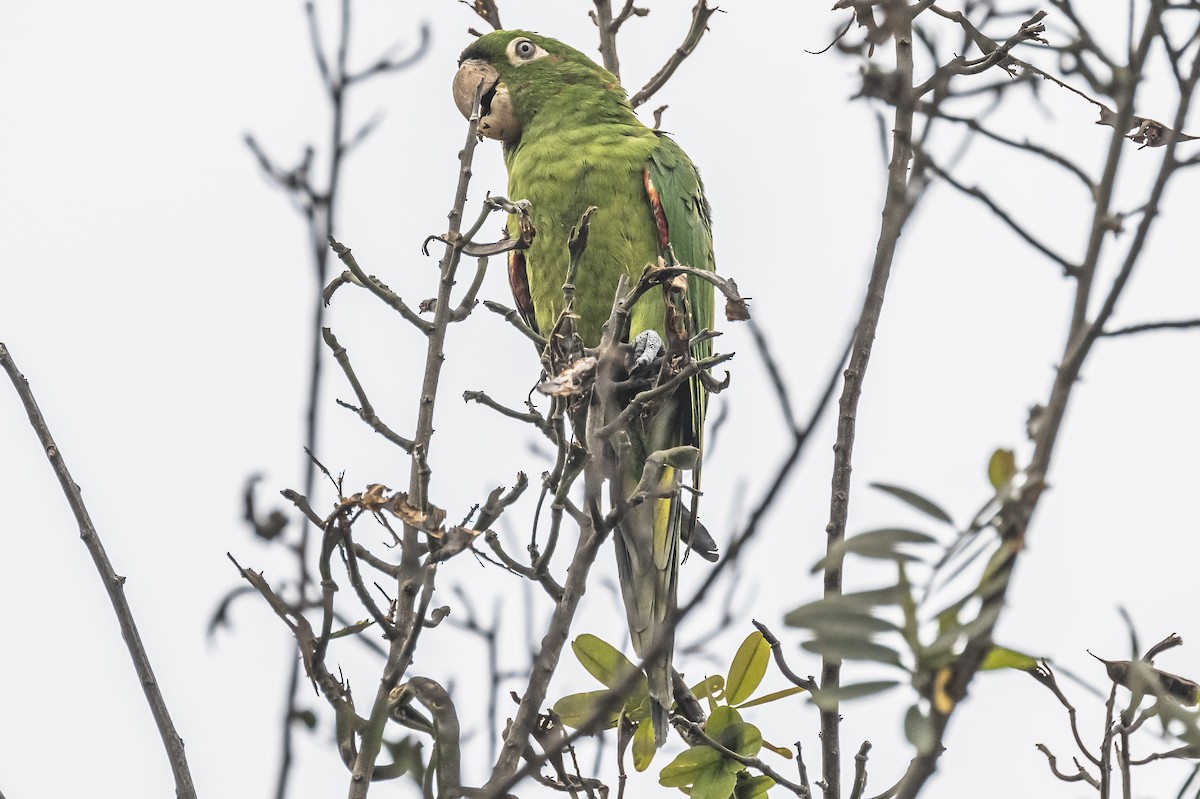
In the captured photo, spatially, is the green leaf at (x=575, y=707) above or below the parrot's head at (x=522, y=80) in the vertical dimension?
below

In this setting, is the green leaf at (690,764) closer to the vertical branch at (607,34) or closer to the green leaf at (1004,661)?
the green leaf at (1004,661)

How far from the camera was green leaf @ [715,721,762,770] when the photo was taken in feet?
9.52

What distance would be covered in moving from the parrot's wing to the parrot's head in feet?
1.37

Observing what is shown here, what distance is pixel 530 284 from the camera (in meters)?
4.48

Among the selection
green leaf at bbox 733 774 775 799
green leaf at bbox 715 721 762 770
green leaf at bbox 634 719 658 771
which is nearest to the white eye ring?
green leaf at bbox 634 719 658 771

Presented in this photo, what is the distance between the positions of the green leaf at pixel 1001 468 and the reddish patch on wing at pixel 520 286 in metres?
3.53

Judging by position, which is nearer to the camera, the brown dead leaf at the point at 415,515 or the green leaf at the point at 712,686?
the brown dead leaf at the point at 415,515

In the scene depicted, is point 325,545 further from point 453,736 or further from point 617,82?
point 617,82

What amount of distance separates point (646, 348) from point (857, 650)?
8.56ft

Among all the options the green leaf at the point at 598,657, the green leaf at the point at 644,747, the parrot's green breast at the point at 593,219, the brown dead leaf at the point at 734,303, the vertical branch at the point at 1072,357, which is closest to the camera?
the vertical branch at the point at 1072,357

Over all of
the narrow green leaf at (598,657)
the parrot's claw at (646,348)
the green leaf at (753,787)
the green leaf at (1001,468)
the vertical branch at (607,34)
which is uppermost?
the vertical branch at (607,34)

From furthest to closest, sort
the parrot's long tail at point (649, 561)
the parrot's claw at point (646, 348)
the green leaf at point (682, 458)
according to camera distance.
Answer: the parrot's long tail at point (649, 561) → the parrot's claw at point (646, 348) → the green leaf at point (682, 458)

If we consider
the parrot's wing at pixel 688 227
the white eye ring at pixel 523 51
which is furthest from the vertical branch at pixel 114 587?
the white eye ring at pixel 523 51

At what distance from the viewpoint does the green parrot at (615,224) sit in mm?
4035
